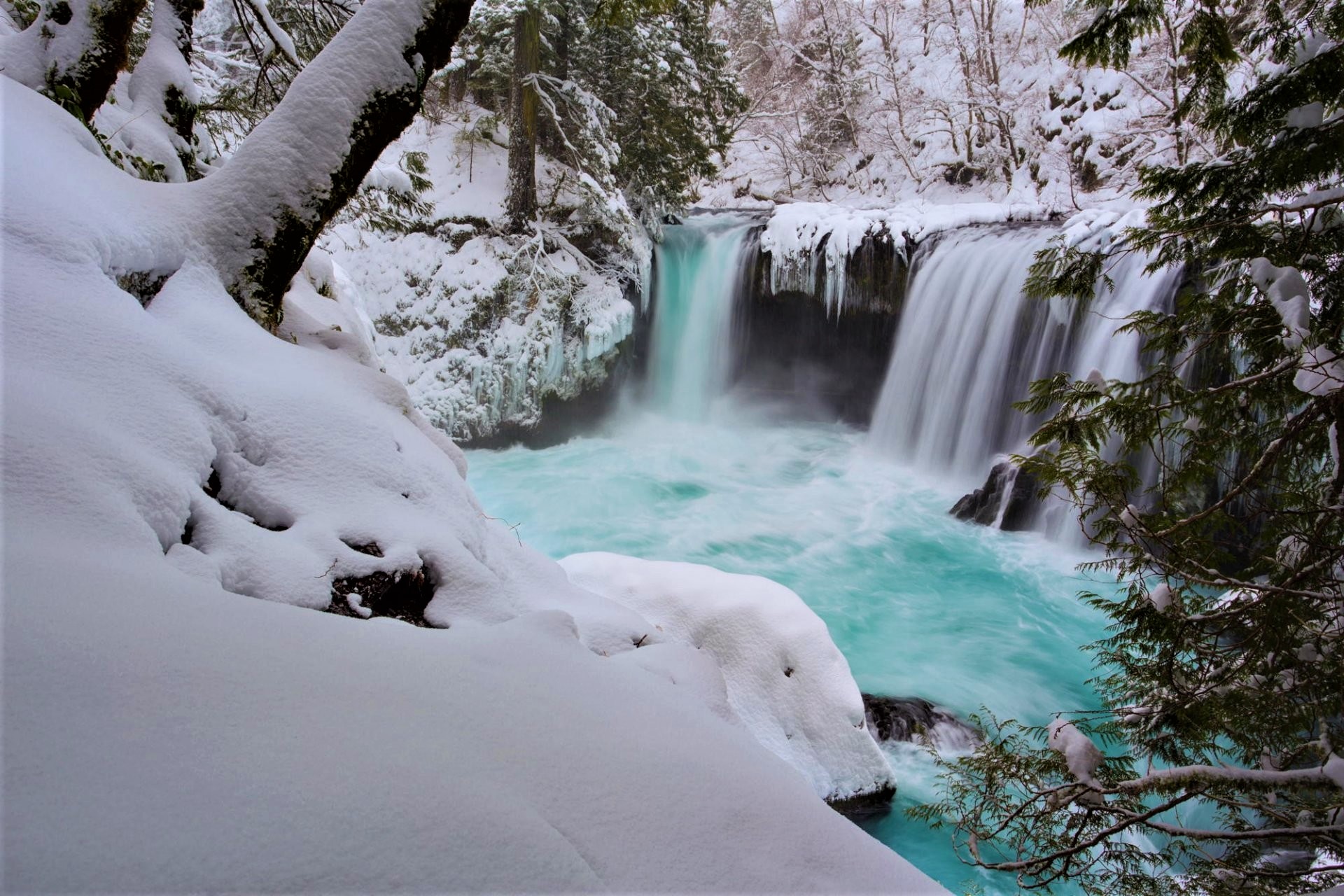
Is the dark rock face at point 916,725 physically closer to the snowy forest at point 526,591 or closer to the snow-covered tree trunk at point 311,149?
the snowy forest at point 526,591

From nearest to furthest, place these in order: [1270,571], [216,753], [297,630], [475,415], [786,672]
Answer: [216,753], [297,630], [1270,571], [786,672], [475,415]

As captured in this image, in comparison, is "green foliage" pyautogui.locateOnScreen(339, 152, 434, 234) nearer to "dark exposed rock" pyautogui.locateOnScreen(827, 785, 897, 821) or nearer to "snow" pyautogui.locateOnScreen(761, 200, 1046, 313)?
"dark exposed rock" pyautogui.locateOnScreen(827, 785, 897, 821)

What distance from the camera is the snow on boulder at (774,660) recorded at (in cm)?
421

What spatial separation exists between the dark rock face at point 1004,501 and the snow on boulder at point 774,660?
6048 millimetres

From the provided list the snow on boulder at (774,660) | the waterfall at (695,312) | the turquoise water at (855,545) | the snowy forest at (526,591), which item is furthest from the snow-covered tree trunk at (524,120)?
the snow on boulder at (774,660)

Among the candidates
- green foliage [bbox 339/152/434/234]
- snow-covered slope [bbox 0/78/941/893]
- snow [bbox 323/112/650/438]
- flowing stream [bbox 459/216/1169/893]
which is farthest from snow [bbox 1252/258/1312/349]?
snow [bbox 323/112/650/438]

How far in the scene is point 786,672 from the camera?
4.46 meters

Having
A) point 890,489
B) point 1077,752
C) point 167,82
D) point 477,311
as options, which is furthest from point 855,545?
point 167,82

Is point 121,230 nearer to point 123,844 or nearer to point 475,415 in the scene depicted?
point 123,844

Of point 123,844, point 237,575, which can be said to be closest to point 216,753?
point 123,844

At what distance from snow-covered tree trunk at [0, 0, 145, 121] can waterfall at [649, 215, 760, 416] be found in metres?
11.1

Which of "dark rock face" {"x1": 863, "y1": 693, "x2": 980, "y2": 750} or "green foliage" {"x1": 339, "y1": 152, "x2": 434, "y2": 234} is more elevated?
"green foliage" {"x1": 339, "y1": 152, "x2": 434, "y2": 234}

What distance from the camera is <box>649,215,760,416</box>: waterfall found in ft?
45.0

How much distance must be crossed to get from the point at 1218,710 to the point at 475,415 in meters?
11.3
